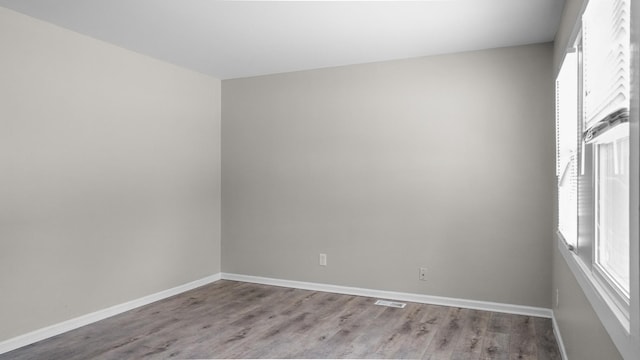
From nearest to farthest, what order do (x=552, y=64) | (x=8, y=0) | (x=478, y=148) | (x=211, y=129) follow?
(x=8, y=0), (x=552, y=64), (x=478, y=148), (x=211, y=129)

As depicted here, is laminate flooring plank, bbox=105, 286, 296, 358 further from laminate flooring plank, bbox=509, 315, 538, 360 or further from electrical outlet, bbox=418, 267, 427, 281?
laminate flooring plank, bbox=509, 315, 538, 360

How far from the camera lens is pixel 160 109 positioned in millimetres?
4469

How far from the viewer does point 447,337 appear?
11.0ft

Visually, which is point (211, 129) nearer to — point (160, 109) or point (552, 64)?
point (160, 109)

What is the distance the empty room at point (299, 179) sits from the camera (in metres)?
3.11

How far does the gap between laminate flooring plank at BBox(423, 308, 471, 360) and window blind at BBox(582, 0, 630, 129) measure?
1842 millimetres

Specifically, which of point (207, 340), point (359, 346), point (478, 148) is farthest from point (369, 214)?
point (207, 340)

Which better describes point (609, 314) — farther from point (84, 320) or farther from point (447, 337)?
point (84, 320)

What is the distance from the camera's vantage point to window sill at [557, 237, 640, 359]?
3.70 feet

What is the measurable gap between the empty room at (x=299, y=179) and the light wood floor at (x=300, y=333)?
0.08ft

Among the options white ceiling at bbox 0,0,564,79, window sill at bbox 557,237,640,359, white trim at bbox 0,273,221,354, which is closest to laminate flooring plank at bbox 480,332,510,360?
window sill at bbox 557,237,640,359

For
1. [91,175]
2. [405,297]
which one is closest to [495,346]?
[405,297]

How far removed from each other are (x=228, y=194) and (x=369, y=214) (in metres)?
1.83

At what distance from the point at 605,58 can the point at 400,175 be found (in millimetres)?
2782
